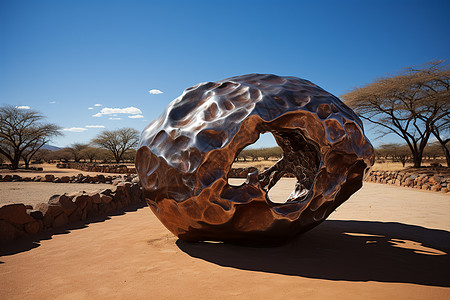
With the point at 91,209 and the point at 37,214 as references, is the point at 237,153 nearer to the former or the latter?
the point at 37,214

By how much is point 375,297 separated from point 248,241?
1872 millimetres

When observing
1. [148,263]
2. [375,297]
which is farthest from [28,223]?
[375,297]

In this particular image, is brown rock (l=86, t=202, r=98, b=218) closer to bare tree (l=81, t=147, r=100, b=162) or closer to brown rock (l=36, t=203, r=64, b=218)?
brown rock (l=36, t=203, r=64, b=218)

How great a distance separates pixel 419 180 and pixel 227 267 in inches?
666

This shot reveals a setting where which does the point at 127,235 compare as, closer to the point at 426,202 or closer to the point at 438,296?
the point at 438,296

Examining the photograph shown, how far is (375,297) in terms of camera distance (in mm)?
2977

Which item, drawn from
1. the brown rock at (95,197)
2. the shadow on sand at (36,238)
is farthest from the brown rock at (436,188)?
the brown rock at (95,197)

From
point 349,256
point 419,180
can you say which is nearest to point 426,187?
point 419,180

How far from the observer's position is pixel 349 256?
438 cm

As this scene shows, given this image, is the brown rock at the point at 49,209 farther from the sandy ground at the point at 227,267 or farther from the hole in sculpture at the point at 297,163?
the hole in sculpture at the point at 297,163

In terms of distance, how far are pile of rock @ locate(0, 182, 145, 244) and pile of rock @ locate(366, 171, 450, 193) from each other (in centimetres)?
1506

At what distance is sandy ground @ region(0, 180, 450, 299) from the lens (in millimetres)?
3195

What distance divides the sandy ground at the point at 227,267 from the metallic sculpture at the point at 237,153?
1.50 feet

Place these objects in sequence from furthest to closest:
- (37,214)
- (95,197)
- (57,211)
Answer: (95,197) → (57,211) → (37,214)
